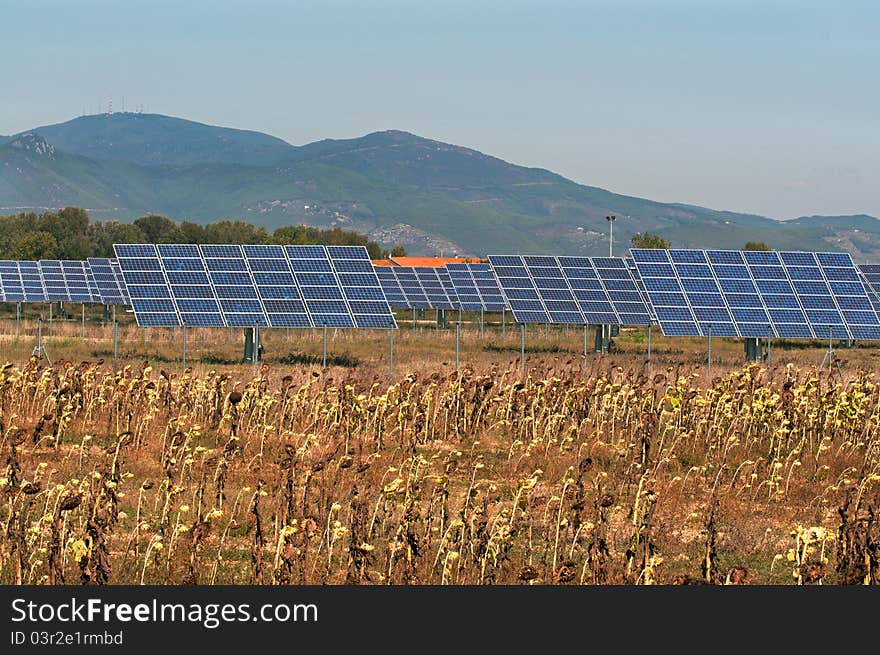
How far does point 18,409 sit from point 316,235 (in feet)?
447

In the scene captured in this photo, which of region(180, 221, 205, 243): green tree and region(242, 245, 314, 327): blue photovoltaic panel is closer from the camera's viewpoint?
region(242, 245, 314, 327): blue photovoltaic panel

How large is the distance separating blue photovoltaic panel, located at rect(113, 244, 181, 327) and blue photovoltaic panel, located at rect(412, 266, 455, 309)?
26.0m

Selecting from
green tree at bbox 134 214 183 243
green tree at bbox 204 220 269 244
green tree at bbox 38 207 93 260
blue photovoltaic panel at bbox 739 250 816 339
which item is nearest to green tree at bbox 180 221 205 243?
green tree at bbox 204 220 269 244

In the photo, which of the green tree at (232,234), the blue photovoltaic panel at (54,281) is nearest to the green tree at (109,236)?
the green tree at (232,234)

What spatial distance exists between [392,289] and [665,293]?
26.9 meters

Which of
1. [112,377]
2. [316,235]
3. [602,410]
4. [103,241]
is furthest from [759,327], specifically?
[316,235]

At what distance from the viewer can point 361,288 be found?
135 feet

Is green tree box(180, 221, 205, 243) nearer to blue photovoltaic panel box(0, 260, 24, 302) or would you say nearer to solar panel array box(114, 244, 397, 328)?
blue photovoltaic panel box(0, 260, 24, 302)

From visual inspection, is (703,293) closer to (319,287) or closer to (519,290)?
(519,290)

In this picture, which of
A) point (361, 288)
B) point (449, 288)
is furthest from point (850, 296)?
point (449, 288)

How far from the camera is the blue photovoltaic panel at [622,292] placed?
150 feet

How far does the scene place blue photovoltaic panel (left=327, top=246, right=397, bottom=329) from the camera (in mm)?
39562

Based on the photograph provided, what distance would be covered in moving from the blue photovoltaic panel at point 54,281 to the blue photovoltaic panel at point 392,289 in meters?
17.5

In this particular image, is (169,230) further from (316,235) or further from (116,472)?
(116,472)
